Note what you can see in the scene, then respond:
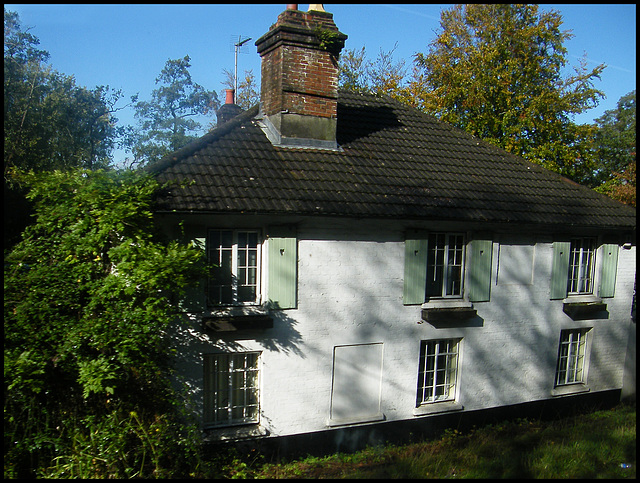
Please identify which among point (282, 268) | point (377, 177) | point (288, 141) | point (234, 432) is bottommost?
point (234, 432)

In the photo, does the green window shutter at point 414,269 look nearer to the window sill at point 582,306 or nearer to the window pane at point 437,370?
the window pane at point 437,370

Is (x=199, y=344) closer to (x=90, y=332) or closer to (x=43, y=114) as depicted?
(x=90, y=332)

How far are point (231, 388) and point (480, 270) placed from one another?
539cm

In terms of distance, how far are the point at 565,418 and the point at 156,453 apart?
29.4ft

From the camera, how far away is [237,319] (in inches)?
327

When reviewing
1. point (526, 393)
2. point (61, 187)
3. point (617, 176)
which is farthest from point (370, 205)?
point (617, 176)

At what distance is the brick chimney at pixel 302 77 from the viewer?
10.2 metres

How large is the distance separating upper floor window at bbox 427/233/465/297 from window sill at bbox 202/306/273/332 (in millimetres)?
3529

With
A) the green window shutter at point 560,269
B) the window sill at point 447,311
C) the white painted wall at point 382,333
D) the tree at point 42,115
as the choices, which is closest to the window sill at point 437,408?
the white painted wall at point 382,333

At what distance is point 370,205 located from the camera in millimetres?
9062

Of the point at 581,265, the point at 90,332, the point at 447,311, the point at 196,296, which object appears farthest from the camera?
the point at 581,265

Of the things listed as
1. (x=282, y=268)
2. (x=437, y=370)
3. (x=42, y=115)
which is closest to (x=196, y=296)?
(x=282, y=268)

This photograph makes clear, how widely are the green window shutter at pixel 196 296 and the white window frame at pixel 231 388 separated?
94 cm

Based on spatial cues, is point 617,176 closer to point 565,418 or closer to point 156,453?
point 565,418
